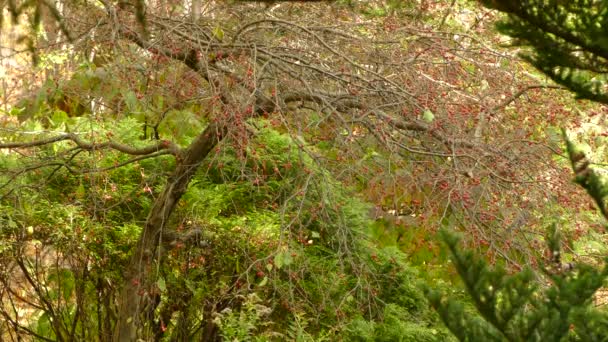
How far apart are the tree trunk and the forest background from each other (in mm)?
17

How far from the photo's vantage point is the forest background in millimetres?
6055

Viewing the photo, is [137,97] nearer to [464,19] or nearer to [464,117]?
[464,117]

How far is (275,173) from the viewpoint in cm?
673

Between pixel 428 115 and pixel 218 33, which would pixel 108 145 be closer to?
pixel 218 33

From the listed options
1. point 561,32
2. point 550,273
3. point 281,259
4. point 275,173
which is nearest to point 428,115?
point 281,259

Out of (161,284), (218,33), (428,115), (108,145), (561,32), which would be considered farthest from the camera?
(161,284)

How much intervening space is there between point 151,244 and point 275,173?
3.41 ft

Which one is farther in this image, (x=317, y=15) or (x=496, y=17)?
(x=496, y=17)

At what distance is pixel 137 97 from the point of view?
19.4 ft

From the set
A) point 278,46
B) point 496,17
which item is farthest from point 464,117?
point 496,17

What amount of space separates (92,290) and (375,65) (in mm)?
3117

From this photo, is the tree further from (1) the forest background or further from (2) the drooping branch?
(2) the drooping branch

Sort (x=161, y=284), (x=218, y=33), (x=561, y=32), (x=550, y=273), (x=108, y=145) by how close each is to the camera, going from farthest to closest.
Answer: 1. (x=161, y=284)
2. (x=108, y=145)
3. (x=218, y=33)
4. (x=550, y=273)
5. (x=561, y=32)

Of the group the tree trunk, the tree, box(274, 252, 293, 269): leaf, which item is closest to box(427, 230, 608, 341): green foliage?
the tree
